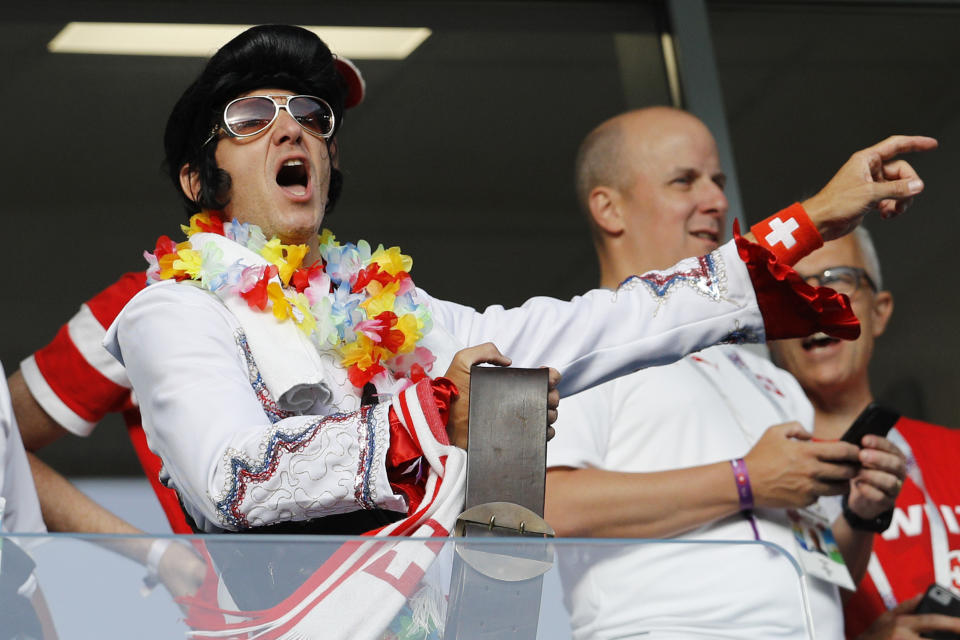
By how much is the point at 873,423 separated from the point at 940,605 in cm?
39

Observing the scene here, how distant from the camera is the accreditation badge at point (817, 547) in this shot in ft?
7.46

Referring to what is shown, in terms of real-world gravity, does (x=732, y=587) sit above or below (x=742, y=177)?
below

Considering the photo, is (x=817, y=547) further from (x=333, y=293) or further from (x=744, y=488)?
(x=333, y=293)

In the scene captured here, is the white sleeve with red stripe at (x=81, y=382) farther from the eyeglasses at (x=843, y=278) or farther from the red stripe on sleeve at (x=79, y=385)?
the eyeglasses at (x=843, y=278)

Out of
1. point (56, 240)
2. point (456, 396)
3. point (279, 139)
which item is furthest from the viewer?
point (56, 240)

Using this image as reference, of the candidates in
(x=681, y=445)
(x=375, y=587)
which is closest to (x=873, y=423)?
(x=681, y=445)

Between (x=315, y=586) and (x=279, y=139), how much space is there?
2.96 ft

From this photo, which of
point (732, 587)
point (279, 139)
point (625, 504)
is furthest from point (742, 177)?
point (732, 587)

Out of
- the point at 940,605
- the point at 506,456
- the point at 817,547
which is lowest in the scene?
the point at 940,605

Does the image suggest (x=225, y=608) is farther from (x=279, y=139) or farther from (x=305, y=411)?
(x=279, y=139)

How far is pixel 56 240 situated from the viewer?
3289 mm

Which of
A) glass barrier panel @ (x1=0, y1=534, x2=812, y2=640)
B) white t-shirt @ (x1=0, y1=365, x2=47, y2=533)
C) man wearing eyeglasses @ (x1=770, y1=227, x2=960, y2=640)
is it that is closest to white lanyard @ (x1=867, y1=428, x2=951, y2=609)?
man wearing eyeglasses @ (x1=770, y1=227, x2=960, y2=640)

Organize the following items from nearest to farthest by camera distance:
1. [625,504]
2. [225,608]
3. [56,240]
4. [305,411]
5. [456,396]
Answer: [225,608]
[456,396]
[305,411]
[625,504]
[56,240]

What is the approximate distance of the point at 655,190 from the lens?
2826 mm
